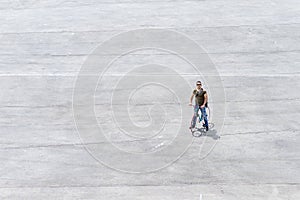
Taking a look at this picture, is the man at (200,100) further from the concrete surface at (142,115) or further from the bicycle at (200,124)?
the concrete surface at (142,115)

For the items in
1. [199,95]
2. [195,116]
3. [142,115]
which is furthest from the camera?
[142,115]

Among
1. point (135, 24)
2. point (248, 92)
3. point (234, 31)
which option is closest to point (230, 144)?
point (248, 92)

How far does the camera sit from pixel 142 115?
18969 millimetres

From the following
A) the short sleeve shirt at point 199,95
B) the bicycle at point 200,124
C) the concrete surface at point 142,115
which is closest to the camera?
the concrete surface at point 142,115

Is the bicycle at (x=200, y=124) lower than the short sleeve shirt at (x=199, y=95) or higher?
lower

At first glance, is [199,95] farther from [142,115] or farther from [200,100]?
[142,115]

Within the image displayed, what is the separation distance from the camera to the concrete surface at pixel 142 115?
1500 centimetres

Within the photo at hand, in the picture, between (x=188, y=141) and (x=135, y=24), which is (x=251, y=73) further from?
(x=135, y=24)

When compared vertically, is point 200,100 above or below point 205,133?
above

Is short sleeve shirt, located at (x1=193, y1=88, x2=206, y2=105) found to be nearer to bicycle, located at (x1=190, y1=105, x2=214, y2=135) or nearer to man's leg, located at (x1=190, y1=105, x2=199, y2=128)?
man's leg, located at (x1=190, y1=105, x2=199, y2=128)

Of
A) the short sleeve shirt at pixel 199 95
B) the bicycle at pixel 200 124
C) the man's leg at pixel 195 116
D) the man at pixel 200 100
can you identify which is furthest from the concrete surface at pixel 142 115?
the short sleeve shirt at pixel 199 95

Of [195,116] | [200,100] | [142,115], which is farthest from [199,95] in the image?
[142,115]

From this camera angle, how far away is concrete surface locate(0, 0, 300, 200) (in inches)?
591

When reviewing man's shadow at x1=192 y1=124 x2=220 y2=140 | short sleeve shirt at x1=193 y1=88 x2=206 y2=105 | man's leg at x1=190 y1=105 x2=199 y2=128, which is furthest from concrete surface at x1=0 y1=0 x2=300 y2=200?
short sleeve shirt at x1=193 y1=88 x2=206 y2=105
